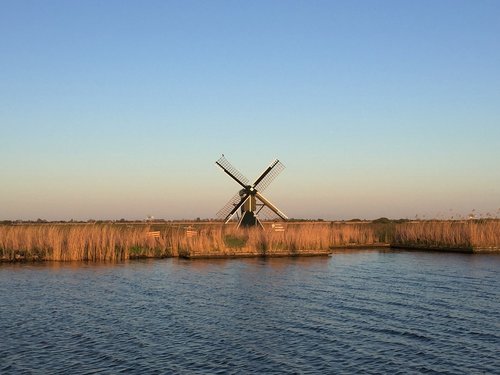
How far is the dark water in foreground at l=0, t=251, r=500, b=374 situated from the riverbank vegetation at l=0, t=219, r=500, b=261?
496cm

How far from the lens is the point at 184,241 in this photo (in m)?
35.4

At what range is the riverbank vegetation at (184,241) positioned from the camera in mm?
31797

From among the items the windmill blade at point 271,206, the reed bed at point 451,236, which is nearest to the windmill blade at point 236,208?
the windmill blade at point 271,206

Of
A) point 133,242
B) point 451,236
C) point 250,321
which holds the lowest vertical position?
point 250,321

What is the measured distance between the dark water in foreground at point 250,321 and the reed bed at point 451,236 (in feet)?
33.0

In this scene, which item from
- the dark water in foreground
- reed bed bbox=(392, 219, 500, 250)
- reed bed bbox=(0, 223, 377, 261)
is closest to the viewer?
the dark water in foreground

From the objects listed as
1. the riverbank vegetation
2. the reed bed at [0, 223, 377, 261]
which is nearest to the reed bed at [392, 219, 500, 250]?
the riverbank vegetation

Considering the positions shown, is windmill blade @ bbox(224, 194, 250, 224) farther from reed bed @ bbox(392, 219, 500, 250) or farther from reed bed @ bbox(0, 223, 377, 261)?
reed bed @ bbox(392, 219, 500, 250)

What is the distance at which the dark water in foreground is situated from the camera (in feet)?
38.5

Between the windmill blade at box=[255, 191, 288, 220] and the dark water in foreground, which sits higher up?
the windmill blade at box=[255, 191, 288, 220]

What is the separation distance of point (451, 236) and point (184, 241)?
18.8 metres

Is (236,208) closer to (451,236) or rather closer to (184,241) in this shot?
(184,241)

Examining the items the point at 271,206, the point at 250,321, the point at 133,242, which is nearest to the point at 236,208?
the point at 271,206

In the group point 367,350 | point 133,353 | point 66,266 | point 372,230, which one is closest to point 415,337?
point 367,350
